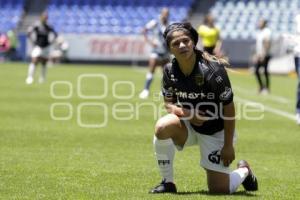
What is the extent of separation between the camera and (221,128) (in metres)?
7.03

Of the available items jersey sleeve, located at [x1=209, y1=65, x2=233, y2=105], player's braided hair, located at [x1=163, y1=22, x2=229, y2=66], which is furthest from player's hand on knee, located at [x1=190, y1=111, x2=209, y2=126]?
player's braided hair, located at [x1=163, y1=22, x2=229, y2=66]

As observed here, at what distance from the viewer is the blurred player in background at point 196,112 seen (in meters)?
6.72

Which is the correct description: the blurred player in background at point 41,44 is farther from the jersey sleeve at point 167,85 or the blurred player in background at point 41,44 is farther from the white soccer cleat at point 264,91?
the jersey sleeve at point 167,85

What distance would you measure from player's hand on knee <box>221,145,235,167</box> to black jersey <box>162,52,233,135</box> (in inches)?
9.5

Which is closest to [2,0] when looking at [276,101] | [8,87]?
[8,87]

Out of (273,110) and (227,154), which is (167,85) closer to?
(227,154)

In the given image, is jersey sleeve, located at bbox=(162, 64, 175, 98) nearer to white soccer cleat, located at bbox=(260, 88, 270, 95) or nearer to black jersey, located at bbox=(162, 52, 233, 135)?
black jersey, located at bbox=(162, 52, 233, 135)

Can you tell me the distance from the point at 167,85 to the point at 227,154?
0.79 meters

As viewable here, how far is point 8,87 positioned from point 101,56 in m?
18.9

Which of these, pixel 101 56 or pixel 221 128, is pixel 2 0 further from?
pixel 221 128

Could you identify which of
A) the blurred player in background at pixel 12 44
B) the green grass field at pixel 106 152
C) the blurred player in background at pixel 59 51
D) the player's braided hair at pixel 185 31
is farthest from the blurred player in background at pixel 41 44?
the player's braided hair at pixel 185 31

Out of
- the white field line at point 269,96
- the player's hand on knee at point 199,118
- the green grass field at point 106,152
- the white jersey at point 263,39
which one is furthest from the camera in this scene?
the white jersey at point 263,39

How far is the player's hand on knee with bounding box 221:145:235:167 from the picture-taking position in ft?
22.3

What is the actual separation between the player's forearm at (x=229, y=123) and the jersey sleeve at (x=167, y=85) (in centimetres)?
55
